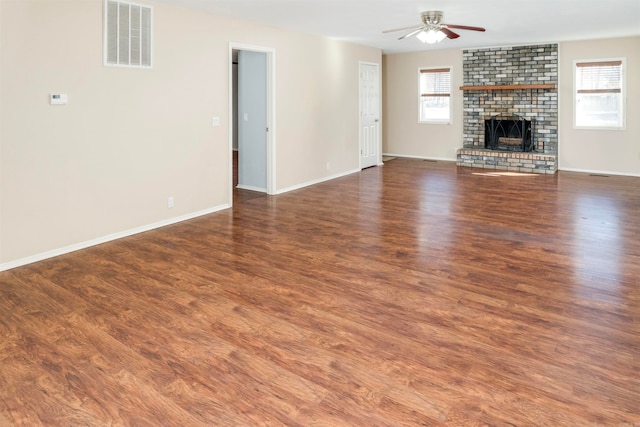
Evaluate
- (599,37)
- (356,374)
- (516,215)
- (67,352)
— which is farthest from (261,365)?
(599,37)

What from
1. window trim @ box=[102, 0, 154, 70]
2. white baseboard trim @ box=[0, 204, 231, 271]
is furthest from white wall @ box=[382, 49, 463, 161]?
window trim @ box=[102, 0, 154, 70]

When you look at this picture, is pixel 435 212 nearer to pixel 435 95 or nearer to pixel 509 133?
pixel 509 133

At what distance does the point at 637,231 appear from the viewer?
4.96 meters

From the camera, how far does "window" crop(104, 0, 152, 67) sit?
452 centimetres

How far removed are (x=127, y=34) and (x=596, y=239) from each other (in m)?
4.92

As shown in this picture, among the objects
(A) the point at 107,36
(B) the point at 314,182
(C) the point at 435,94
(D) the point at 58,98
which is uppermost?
(C) the point at 435,94

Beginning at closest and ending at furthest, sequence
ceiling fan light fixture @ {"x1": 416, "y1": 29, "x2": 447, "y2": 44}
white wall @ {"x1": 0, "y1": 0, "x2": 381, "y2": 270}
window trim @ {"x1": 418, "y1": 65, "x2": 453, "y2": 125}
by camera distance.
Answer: white wall @ {"x1": 0, "y1": 0, "x2": 381, "y2": 270}
ceiling fan light fixture @ {"x1": 416, "y1": 29, "x2": 447, "y2": 44}
window trim @ {"x1": 418, "y1": 65, "x2": 453, "y2": 125}

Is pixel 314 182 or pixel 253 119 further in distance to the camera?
pixel 314 182

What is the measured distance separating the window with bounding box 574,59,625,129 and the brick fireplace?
1.30ft

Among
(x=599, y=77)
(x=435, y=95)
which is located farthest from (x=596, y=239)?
(x=435, y=95)

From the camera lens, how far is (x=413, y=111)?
417 inches

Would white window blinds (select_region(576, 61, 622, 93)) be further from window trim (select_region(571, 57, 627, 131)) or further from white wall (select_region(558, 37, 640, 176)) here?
white wall (select_region(558, 37, 640, 176))

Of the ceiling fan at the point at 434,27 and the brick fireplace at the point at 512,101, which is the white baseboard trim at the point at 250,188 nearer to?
the ceiling fan at the point at 434,27

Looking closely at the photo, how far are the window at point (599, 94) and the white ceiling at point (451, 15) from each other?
61 centimetres
